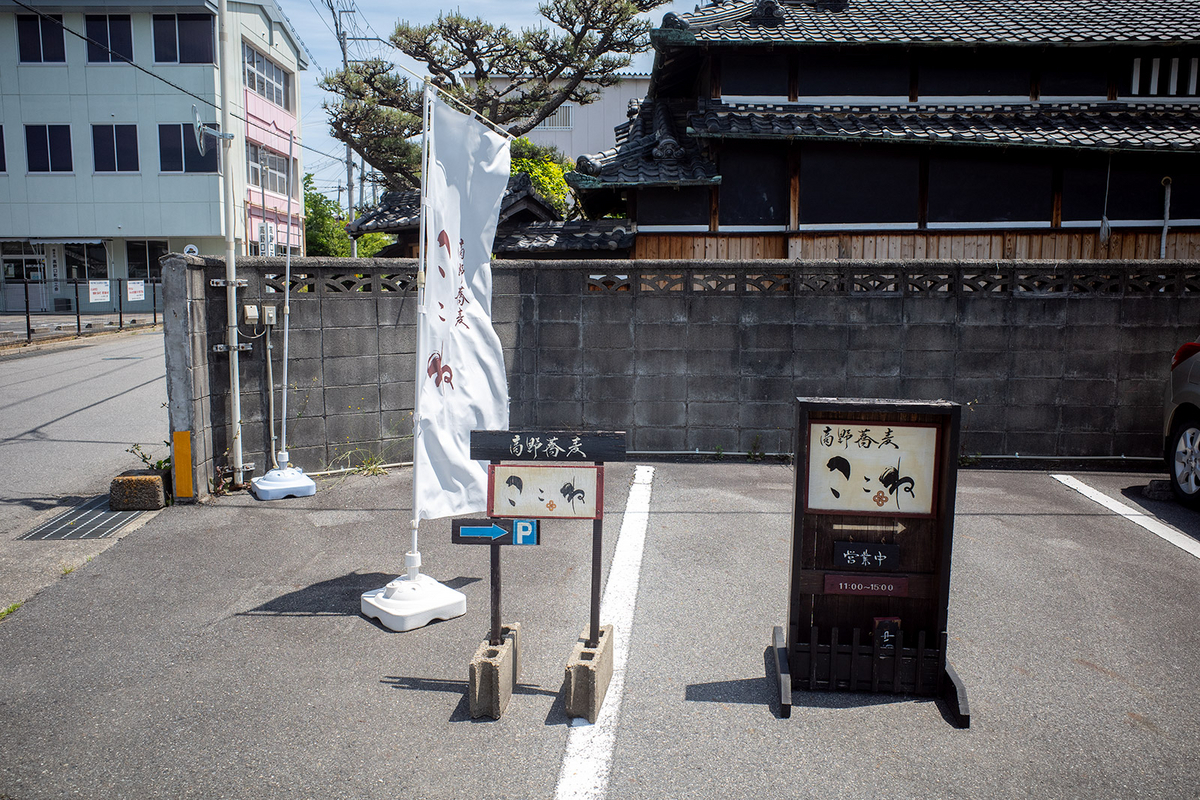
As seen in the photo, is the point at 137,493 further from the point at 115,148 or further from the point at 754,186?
the point at 115,148

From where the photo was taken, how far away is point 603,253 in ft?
41.5

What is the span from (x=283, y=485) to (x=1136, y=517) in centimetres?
710

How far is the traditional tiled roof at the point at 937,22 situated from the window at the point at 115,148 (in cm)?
2395

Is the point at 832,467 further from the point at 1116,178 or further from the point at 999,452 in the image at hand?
the point at 1116,178

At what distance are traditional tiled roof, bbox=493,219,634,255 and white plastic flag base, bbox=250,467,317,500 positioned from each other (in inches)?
245

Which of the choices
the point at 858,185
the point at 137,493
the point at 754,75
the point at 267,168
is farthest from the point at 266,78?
the point at 137,493

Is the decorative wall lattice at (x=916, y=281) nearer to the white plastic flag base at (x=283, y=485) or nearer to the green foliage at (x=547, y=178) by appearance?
the white plastic flag base at (x=283, y=485)

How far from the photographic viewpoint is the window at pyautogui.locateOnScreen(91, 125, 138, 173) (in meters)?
28.4

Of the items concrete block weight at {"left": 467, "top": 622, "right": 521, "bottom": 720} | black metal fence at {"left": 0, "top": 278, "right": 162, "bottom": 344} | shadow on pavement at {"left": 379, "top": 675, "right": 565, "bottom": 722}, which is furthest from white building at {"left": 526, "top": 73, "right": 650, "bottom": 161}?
concrete block weight at {"left": 467, "top": 622, "right": 521, "bottom": 720}

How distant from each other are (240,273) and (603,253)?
262 inches

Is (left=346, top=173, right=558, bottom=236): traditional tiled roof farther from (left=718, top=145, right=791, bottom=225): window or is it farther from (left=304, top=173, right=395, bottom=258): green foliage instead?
(left=304, top=173, right=395, bottom=258): green foliage

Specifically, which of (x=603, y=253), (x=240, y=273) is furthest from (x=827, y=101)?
(x=240, y=273)

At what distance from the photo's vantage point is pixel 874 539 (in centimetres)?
384

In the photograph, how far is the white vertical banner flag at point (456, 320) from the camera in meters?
4.52
